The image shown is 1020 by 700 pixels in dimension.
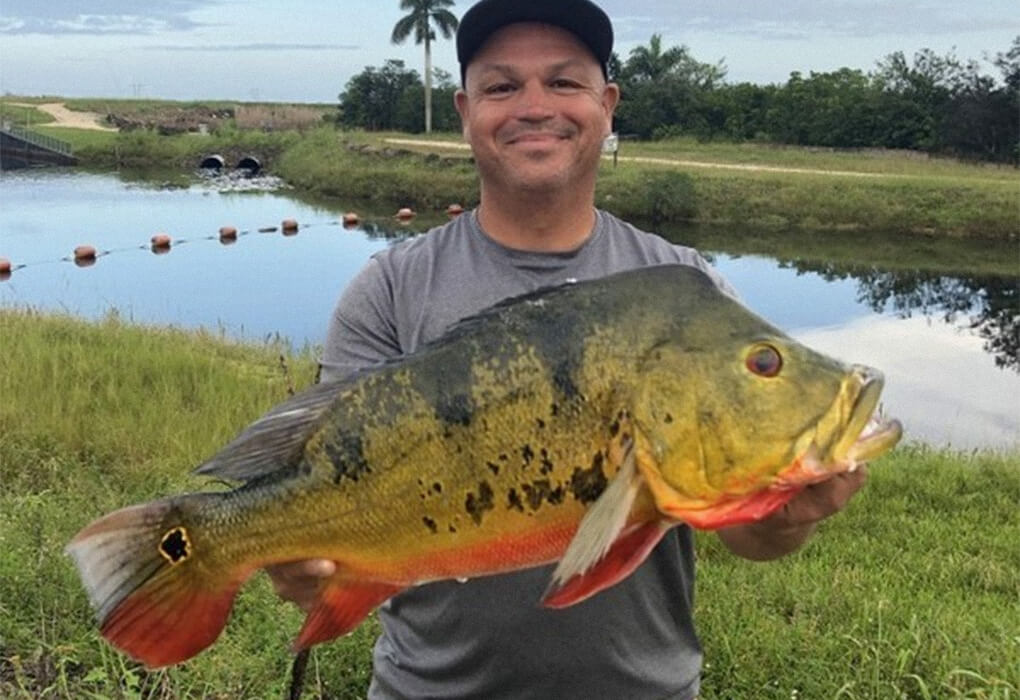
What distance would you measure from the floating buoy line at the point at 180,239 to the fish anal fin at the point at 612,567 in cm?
1640

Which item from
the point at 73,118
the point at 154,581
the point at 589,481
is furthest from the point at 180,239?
the point at 73,118

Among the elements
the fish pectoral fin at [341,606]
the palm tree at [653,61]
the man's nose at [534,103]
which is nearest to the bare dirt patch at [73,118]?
the palm tree at [653,61]

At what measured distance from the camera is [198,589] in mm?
2094

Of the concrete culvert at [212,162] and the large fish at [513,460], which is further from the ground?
the large fish at [513,460]

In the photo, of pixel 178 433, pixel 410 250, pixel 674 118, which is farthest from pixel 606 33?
pixel 674 118

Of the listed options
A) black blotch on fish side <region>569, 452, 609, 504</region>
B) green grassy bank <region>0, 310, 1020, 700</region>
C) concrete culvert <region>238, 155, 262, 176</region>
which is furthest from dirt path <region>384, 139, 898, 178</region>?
black blotch on fish side <region>569, 452, 609, 504</region>

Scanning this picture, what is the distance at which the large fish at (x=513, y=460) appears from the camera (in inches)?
69.7

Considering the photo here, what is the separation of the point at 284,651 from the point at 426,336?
2587 mm

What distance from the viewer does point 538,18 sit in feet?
8.44

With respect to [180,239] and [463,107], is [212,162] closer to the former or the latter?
[180,239]

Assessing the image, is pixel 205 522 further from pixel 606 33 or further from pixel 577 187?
pixel 606 33

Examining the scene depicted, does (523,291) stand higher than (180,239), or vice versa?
(523,291)

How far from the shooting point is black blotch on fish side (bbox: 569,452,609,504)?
6.10 ft

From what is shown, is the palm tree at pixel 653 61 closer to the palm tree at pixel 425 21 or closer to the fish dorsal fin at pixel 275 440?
the palm tree at pixel 425 21
